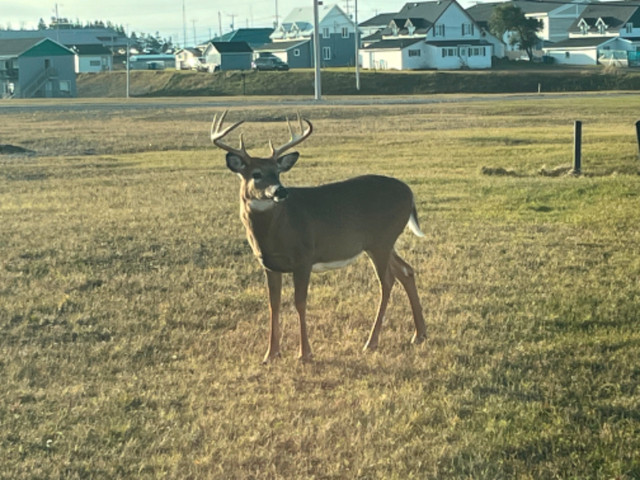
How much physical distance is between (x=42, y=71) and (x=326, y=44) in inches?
1261

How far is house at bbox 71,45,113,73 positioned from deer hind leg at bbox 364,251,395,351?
337ft

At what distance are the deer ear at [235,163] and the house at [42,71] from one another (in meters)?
81.3

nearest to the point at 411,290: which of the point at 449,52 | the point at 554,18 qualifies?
the point at 449,52

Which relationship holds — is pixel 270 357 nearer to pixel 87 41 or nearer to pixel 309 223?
pixel 309 223

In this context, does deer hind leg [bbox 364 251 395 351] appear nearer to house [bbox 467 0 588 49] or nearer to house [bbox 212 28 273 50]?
house [bbox 467 0 588 49]

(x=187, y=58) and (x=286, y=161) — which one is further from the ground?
(x=187, y=58)

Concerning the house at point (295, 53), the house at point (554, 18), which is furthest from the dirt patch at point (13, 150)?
the house at point (554, 18)

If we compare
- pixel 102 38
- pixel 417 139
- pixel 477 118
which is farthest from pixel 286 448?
pixel 102 38

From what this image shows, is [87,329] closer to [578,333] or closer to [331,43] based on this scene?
[578,333]

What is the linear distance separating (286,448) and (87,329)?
3297mm

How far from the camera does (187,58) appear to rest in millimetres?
115625

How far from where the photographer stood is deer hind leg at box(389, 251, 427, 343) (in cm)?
838

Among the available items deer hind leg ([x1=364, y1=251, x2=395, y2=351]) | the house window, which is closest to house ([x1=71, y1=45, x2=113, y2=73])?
the house window

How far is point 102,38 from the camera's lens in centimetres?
13962
